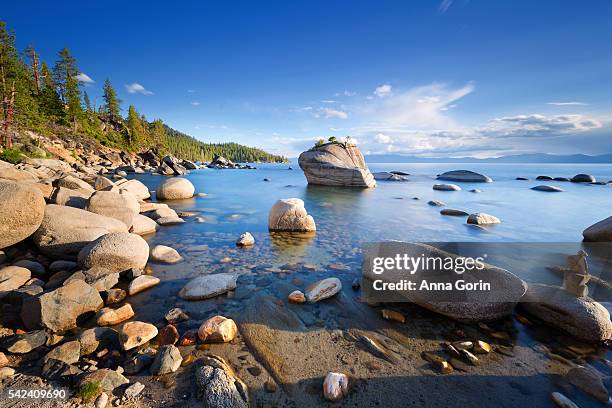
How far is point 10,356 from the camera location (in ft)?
12.2

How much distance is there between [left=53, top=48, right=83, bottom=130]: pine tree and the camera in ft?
200

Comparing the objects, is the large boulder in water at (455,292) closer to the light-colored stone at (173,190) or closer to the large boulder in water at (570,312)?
the large boulder in water at (570,312)

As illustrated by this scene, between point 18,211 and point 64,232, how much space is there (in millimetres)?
1117

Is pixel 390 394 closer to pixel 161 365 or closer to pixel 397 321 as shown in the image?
pixel 397 321

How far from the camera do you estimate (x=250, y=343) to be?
4.42m

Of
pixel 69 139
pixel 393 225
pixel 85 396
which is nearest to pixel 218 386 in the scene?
pixel 85 396

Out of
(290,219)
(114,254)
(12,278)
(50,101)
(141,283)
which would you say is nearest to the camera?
(12,278)

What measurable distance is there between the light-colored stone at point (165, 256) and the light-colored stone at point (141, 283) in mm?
1434

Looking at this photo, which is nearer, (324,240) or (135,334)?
(135,334)

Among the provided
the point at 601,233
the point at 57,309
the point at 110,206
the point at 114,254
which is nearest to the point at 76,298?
the point at 57,309

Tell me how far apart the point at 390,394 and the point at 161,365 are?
10.7 ft

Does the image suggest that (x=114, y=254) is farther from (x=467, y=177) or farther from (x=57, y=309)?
(x=467, y=177)

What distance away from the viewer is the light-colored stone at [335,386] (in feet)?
11.0

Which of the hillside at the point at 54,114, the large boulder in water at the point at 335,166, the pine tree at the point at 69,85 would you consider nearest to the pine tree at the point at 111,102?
the hillside at the point at 54,114
